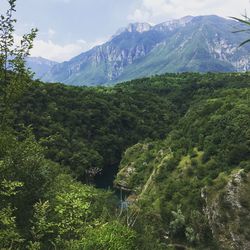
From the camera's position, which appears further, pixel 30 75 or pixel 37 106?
pixel 37 106

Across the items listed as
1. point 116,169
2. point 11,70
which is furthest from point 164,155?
point 11,70

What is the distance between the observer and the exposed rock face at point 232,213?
74.1m

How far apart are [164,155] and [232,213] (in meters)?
41.1

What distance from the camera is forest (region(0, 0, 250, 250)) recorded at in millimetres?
22047

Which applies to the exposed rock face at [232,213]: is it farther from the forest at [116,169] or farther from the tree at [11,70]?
the tree at [11,70]

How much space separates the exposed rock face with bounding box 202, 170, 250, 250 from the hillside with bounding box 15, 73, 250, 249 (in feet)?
0.57

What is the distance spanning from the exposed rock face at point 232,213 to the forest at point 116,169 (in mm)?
179

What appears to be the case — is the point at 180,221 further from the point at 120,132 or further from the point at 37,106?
the point at 120,132

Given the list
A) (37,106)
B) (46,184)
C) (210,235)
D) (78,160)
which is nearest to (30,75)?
(46,184)

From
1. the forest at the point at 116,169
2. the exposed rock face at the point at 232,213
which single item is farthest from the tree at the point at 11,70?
the exposed rock face at the point at 232,213

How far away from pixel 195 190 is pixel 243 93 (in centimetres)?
4199

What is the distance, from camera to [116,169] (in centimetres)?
16038

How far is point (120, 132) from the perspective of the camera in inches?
7185

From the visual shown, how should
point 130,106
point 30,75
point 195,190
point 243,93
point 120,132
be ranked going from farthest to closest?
point 130,106
point 120,132
point 243,93
point 195,190
point 30,75
